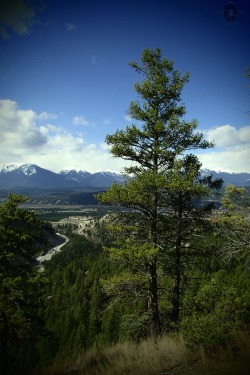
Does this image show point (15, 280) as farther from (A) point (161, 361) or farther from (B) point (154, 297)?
(A) point (161, 361)

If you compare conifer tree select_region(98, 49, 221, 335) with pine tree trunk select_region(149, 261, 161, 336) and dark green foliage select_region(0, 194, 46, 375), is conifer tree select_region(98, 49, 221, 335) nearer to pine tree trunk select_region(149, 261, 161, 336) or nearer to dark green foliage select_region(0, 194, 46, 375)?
pine tree trunk select_region(149, 261, 161, 336)

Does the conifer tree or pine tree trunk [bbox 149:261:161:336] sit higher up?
the conifer tree

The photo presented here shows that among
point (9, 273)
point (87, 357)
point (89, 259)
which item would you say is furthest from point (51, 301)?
point (87, 357)

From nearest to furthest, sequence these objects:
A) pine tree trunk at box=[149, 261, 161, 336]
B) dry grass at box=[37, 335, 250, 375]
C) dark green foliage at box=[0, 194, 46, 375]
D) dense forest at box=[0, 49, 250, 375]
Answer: dry grass at box=[37, 335, 250, 375]
dense forest at box=[0, 49, 250, 375]
pine tree trunk at box=[149, 261, 161, 336]
dark green foliage at box=[0, 194, 46, 375]

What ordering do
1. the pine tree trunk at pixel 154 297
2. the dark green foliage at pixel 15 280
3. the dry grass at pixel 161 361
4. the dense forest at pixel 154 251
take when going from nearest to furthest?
the dry grass at pixel 161 361
the dense forest at pixel 154 251
the pine tree trunk at pixel 154 297
the dark green foliage at pixel 15 280

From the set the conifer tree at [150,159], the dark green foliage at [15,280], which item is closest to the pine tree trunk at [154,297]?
the conifer tree at [150,159]

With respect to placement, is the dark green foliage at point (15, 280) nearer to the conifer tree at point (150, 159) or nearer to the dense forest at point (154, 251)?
the dense forest at point (154, 251)

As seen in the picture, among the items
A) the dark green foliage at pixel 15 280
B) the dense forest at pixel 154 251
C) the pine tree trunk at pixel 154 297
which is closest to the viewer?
the dense forest at pixel 154 251

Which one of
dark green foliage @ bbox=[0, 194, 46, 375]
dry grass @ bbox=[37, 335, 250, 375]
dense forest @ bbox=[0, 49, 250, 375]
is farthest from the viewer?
dark green foliage @ bbox=[0, 194, 46, 375]

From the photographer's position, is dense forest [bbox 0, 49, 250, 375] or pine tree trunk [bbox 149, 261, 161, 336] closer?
dense forest [bbox 0, 49, 250, 375]

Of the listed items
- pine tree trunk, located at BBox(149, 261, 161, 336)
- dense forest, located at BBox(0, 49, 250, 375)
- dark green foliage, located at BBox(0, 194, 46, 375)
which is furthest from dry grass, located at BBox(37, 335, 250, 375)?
dark green foliage, located at BBox(0, 194, 46, 375)

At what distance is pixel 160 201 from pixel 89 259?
4511 inches

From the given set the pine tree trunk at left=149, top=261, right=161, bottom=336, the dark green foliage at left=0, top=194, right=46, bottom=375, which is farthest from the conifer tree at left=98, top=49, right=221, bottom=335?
the dark green foliage at left=0, top=194, right=46, bottom=375

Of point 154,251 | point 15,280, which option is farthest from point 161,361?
point 15,280
